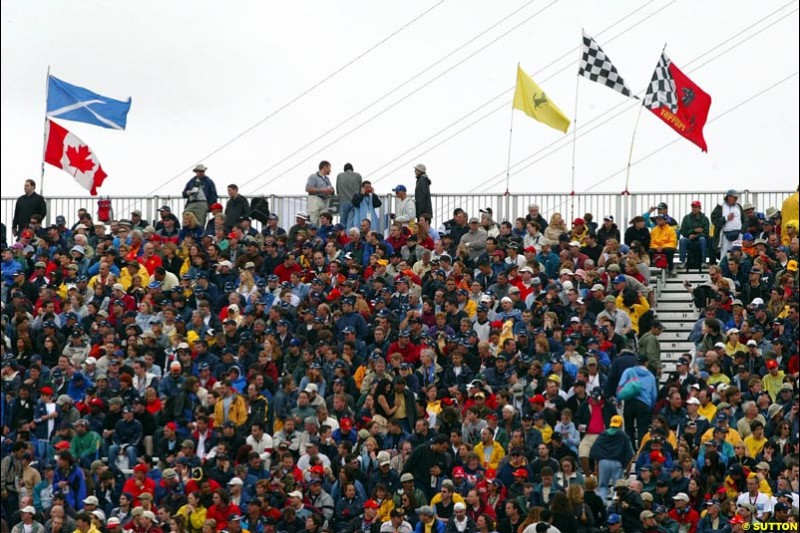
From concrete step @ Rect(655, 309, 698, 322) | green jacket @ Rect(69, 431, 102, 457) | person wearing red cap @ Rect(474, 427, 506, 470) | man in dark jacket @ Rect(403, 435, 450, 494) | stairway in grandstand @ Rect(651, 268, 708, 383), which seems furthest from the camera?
concrete step @ Rect(655, 309, 698, 322)

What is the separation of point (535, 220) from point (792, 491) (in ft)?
32.0

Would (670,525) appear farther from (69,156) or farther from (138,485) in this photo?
(69,156)

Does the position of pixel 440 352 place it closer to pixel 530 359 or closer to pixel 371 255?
pixel 530 359

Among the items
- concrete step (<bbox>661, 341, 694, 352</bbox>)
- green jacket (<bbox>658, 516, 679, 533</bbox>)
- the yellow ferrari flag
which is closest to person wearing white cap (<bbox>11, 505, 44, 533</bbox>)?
green jacket (<bbox>658, 516, 679, 533</bbox>)

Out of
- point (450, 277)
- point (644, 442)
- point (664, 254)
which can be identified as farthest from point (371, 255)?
point (644, 442)

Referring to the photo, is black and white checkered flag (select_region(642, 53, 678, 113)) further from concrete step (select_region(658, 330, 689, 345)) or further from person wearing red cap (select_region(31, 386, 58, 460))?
person wearing red cap (select_region(31, 386, 58, 460))

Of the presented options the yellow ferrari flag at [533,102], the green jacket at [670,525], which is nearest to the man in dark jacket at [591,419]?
the green jacket at [670,525]

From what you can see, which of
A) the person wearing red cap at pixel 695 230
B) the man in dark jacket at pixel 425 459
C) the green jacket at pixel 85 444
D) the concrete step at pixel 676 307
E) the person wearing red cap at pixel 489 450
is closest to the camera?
the man in dark jacket at pixel 425 459

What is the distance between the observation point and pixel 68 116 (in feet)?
136

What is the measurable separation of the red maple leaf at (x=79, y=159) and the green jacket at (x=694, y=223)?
10.9 metres

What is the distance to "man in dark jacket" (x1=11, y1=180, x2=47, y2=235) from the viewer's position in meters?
39.8

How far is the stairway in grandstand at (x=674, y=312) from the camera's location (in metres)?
34.9

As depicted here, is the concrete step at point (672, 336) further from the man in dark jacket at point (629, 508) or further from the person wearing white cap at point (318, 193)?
the man in dark jacket at point (629, 508)

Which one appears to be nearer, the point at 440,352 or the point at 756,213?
the point at 440,352
